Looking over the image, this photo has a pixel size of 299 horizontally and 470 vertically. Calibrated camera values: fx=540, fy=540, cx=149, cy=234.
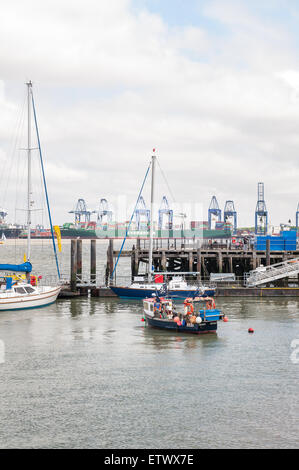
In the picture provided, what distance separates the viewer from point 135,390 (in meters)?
24.8

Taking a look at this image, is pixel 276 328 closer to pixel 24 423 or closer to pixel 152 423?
pixel 152 423

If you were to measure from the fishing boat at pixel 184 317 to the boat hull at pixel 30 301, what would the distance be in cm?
1260

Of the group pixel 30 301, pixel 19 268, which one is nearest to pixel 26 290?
pixel 30 301

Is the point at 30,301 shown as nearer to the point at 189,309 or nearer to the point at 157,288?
the point at 157,288

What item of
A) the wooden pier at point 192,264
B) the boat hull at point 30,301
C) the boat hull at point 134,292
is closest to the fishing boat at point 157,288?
the boat hull at point 134,292

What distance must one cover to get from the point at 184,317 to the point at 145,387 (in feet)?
43.5

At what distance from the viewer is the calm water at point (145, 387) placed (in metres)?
19.9

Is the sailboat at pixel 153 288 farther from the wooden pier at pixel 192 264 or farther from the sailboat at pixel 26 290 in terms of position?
the sailboat at pixel 26 290

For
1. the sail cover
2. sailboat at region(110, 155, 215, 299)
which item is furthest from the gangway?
the sail cover

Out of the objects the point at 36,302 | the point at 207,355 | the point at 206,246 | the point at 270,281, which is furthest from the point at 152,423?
the point at 206,246

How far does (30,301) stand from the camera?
4869 cm

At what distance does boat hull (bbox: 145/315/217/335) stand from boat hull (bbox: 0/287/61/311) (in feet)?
42.9

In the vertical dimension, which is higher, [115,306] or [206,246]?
[206,246]
